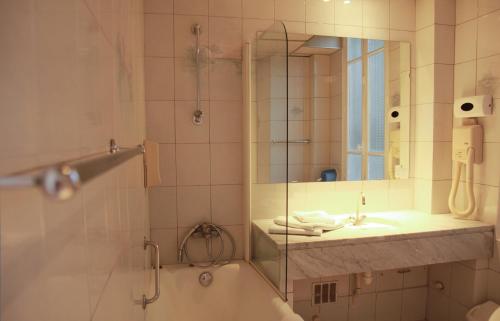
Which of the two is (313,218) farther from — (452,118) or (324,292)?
(452,118)

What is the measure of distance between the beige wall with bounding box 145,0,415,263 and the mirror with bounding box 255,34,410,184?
0.86 ft

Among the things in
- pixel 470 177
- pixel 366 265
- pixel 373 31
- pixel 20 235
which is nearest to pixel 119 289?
pixel 20 235

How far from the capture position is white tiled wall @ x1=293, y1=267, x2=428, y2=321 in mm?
2584

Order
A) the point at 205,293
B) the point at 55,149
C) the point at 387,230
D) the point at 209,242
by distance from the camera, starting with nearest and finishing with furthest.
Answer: the point at 55,149 → the point at 387,230 → the point at 205,293 → the point at 209,242

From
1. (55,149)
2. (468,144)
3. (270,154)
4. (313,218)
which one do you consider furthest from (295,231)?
(55,149)

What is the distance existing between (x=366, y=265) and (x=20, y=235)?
206 centimetres

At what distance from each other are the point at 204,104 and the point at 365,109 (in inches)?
48.0

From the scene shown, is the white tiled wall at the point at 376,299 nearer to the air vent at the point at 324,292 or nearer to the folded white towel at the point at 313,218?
A: the air vent at the point at 324,292

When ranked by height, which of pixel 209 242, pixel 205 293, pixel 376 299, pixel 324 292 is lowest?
pixel 376 299

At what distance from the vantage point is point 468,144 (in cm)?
244

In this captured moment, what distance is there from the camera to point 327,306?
8.61ft

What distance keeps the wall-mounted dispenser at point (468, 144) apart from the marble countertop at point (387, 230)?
14cm

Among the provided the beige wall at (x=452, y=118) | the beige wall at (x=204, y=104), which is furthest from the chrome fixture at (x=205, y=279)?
the beige wall at (x=452, y=118)

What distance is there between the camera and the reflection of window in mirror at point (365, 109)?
265 cm
